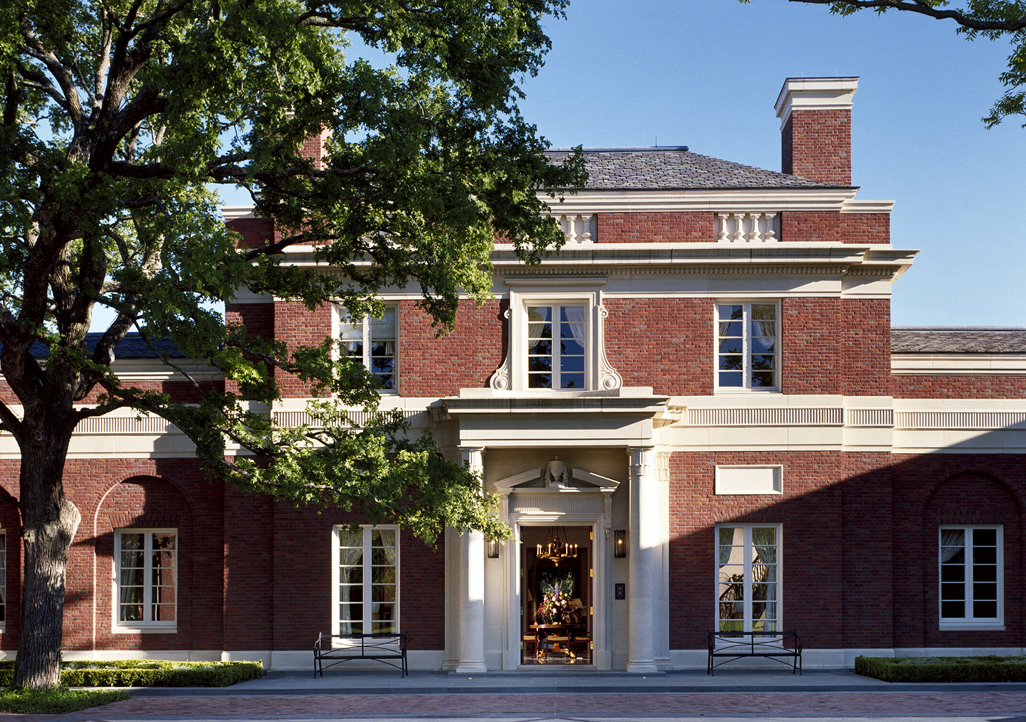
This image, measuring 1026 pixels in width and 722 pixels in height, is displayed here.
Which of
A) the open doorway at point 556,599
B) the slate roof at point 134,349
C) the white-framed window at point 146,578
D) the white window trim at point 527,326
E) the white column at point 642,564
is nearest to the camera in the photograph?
the white column at point 642,564

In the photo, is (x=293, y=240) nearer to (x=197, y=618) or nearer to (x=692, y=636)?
(x=197, y=618)

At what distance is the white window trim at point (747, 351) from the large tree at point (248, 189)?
20.1ft

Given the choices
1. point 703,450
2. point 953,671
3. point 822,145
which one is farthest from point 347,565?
point 822,145

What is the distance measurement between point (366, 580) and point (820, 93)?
13.6m

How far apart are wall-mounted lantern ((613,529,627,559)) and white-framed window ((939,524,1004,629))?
20.6 ft

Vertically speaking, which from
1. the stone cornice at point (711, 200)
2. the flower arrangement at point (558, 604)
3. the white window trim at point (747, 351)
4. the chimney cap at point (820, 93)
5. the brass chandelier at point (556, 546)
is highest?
the chimney cap at point (820, 93)

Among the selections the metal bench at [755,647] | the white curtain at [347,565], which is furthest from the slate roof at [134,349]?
the metal bench at [755,647]

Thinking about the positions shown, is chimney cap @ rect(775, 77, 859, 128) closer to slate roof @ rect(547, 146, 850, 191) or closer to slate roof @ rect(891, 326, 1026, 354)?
slate roof @ rect(547, 146, 850, 191)

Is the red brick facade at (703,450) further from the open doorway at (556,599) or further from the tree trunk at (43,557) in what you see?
the tree trunk at (43,557)

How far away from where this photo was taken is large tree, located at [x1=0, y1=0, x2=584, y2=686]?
12.7 meters

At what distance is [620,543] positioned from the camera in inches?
781

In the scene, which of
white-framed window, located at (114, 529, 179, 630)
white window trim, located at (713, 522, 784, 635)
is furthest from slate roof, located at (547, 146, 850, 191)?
white-framed window, located at (114, 529, 179, 630)

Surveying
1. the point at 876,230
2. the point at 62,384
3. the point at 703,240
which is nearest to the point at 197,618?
the point at 62,384

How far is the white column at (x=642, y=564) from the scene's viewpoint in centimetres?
1895
